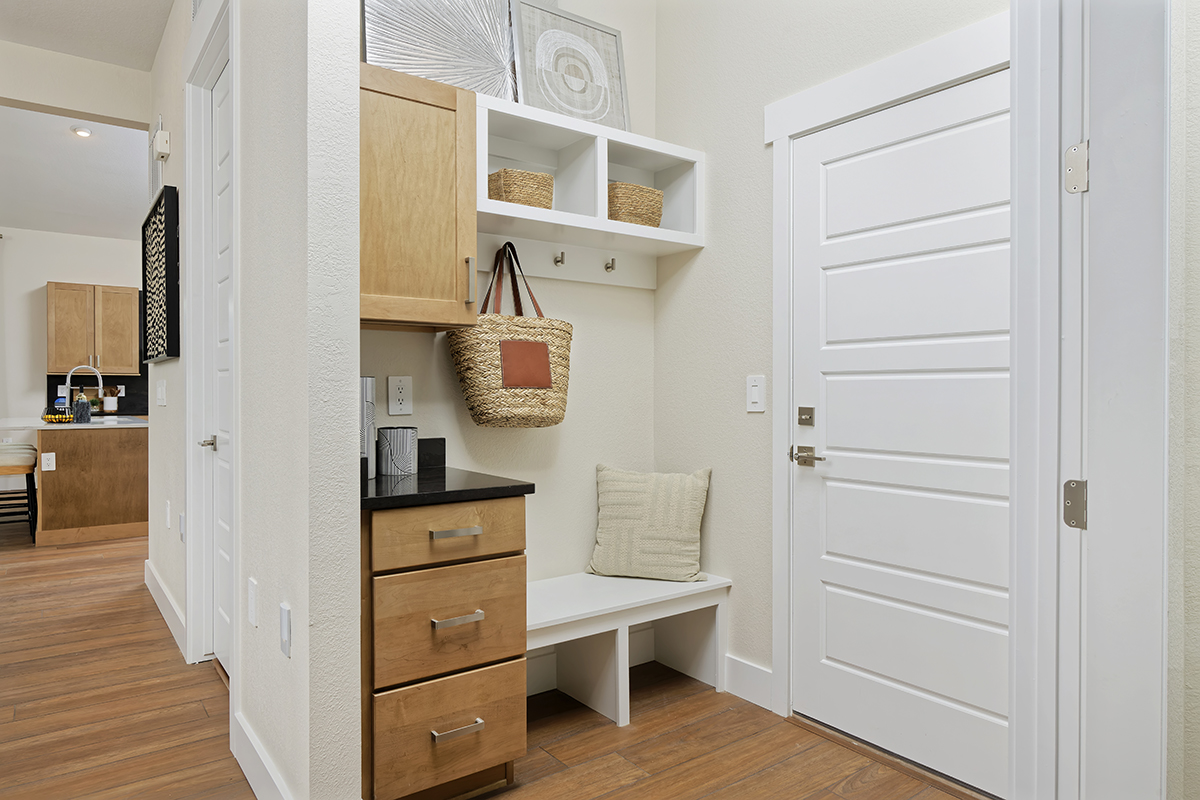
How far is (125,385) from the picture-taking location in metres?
7.48

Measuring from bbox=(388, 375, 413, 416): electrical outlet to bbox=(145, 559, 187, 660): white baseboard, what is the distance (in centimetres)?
149

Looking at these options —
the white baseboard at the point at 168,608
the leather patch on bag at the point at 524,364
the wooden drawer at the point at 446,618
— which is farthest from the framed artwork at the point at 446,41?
the white baseboard at the point at 168,608

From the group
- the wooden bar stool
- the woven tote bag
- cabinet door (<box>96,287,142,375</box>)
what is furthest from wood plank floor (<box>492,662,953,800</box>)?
cabinet door (<box>96,287,142,375</box>)

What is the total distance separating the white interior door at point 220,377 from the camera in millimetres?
2598

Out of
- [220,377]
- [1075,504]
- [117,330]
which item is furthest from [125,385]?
[1075,504]

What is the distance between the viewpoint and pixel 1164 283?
3.53ft

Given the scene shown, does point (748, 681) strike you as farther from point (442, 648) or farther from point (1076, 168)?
point (1076, 168)

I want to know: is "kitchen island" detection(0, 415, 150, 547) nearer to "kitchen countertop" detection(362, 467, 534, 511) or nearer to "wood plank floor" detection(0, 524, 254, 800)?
"wood plank floor" detection(0, 524, 254, 800)

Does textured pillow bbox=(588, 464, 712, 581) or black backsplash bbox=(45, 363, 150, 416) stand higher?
black backsplash bbox=(45, 363, 150, 416)

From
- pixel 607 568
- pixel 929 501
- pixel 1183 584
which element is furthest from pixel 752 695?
pixel 1183 584

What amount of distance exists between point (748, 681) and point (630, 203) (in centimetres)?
167

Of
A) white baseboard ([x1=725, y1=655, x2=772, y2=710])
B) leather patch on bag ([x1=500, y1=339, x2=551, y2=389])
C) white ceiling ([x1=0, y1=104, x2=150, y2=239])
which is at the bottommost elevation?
white baseboard ([x1=725, y1=655, x2=772, y2=710])

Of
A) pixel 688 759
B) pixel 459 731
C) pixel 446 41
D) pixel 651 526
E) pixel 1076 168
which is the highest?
pixel 446 41

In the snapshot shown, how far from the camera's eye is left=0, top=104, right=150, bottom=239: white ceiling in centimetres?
447
